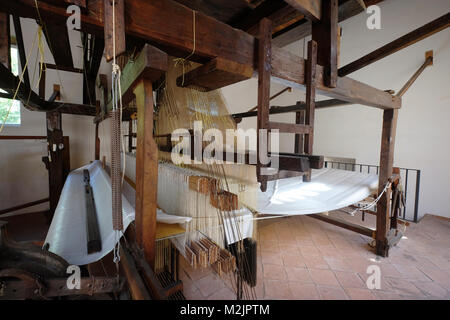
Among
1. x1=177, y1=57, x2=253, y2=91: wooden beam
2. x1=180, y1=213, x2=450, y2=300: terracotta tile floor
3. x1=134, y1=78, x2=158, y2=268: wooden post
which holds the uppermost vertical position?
x1=177, y1=57, x2=253, y2=91: wooden beam

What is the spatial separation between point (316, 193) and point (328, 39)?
55.5 inches

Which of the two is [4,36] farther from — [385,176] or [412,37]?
[385,176]

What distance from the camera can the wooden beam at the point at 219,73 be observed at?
0.97 m

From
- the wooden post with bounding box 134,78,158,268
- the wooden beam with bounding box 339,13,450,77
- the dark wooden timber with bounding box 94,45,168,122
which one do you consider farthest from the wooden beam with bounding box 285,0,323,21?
the wooden post with bounding box 134,78,158,268

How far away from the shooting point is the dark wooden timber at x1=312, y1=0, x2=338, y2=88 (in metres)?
1.26

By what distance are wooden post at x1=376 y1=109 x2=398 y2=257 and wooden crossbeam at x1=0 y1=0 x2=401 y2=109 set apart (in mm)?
1703

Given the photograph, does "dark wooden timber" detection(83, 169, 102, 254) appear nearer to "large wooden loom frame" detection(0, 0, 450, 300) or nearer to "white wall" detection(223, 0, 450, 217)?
"large wooden loom frame" detection(0, 0, 450, 300)

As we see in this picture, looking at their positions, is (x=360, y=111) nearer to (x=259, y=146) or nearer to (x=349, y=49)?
(x=349, y=49)

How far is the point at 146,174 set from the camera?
2.83ft

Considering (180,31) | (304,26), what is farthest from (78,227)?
(304,26)

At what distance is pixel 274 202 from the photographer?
184cm

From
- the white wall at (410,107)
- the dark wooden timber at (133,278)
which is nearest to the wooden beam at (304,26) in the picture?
the dark wooden timber at (133,278)

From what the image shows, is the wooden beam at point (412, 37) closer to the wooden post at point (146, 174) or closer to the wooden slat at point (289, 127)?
the wooden slat at point (289, 127)

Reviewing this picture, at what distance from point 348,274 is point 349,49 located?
16.2 feet
